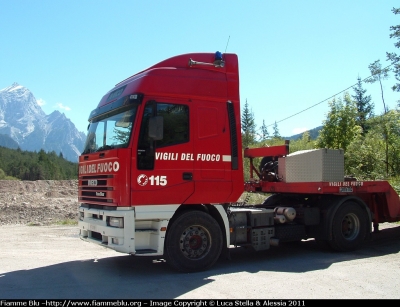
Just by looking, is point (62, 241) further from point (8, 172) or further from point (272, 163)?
point (8, 172)

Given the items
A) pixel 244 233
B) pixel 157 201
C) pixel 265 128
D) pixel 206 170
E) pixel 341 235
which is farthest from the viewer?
pixel 265 128

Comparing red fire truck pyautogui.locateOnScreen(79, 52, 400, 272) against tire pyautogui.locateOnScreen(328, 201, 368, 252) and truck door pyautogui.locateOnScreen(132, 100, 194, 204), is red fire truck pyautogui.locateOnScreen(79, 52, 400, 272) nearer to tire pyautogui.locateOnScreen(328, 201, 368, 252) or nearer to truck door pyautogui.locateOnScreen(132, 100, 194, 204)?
truck door pyautogui.locateOnScreen(132, 100, 194, 204)

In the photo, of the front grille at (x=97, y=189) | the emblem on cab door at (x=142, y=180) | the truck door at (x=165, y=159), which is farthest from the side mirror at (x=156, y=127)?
the front grille at (x=97, y=189)

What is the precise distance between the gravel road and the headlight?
88 centimetres

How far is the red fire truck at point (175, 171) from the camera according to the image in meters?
6.85

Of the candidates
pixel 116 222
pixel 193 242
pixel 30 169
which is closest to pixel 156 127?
pixel 116 222

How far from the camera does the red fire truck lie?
6.85 m

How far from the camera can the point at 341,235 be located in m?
9.23

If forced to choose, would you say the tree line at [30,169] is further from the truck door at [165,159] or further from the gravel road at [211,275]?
A: the truck door at [165,159]

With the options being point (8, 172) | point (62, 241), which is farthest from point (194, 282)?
point (8, 172)

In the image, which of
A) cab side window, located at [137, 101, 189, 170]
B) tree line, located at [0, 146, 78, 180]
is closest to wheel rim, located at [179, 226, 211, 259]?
cab side window, located at [137, 101, 189, 170]

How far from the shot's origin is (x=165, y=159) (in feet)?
23.2

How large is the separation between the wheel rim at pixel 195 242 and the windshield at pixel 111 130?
6.24 feet

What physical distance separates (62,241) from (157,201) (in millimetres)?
5443
